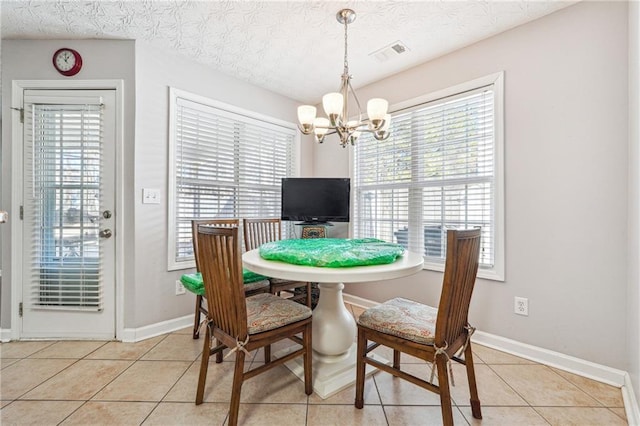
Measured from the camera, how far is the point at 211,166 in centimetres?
279

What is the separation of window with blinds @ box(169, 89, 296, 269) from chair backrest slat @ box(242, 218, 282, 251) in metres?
0.52

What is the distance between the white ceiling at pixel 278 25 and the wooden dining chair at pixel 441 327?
1.67m

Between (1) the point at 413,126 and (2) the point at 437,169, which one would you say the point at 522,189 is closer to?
(2) the point at 437,169

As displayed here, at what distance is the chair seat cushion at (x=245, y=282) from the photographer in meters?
2.00

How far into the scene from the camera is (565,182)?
1.85 m

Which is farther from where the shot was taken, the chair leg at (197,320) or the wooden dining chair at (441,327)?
the chair leg at (197,320)

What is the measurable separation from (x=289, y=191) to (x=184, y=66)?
153 centimetres

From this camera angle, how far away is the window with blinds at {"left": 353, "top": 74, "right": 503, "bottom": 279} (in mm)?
2197

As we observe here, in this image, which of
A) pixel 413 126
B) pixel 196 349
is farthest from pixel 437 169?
pixel 196 349

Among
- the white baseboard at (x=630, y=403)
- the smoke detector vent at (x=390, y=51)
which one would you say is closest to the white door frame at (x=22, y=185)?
the smoke detector vent at (x=390, y=51)

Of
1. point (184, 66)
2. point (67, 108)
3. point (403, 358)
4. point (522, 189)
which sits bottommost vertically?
point (403, 358)

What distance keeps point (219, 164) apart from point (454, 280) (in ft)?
8.11

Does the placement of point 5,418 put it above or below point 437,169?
below

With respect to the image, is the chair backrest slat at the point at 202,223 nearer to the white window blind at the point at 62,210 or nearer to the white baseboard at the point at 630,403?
the white window blind at the point at 62,210
